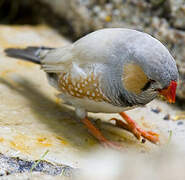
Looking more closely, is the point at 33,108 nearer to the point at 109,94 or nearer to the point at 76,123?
the point at 76,123

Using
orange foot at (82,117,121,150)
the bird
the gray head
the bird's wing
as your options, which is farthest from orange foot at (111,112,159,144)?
the bird's wing

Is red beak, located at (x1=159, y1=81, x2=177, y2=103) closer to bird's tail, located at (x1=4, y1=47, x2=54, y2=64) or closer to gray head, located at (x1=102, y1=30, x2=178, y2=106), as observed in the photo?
gray head, located at (x1=102, y1=30, x2=178, y2=106)

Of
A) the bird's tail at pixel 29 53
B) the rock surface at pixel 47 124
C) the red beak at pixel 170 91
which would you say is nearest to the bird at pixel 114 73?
the red beak at pixel 170 91

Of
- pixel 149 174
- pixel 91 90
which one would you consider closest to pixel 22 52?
pixel 91 90

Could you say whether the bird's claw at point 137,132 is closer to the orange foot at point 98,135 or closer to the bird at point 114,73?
the bird at point 114,73

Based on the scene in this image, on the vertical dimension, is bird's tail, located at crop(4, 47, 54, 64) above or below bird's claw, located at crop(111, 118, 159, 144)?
above

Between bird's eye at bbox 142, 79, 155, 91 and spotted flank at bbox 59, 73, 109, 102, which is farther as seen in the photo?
spotted flank at bbox 59, 73, 109, 102
